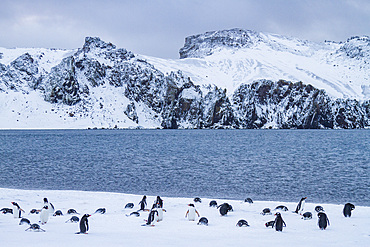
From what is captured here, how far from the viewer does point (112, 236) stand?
18344 mm

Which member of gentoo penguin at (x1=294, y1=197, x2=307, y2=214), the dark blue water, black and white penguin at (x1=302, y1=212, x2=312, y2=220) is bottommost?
black and white penguin at (x1=302, y1=212, x2=312, y2=220)

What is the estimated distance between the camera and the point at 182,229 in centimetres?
2048

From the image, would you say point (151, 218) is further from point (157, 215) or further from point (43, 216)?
point (43, 216)

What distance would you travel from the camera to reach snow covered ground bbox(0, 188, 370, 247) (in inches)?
676

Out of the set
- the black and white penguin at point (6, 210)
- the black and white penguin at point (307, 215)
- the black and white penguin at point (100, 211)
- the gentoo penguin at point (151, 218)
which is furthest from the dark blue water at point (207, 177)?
the black and white penguin at point (6, 210)

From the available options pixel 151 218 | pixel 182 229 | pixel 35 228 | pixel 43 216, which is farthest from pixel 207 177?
pixel 35 228

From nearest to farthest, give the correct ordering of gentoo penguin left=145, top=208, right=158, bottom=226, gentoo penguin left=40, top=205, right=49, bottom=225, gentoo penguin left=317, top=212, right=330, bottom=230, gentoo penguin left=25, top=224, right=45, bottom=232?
1. gentoo penguin left=25, top=224, right=45, bottom=232
2. gentoo penguin left=317, top=212, right=330, bottom=230
3. gentoo penguin left=145, top=208, right=158, bottom=226
4. gentoo penguin left=40, top=205, right=49, bottom=225

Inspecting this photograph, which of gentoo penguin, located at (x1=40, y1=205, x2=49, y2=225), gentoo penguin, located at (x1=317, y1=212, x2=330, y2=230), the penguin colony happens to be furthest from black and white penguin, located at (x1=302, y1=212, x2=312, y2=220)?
gentoo penguin, located at (x1=40, y1=205, x2=49, y2=225)

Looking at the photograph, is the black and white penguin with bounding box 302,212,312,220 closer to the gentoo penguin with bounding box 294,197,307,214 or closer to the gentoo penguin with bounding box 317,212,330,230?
the gentoo penguin with bounding box 294,197,307,214

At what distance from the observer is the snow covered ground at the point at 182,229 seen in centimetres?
1717

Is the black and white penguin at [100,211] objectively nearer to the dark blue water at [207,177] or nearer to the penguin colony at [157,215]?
the penguin colony at [157,215]

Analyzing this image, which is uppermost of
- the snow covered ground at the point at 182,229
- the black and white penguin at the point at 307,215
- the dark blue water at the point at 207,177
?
the dark blue water at the point at 207,177

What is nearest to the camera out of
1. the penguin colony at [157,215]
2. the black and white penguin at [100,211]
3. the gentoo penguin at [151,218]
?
the penguin colony at [157,215]

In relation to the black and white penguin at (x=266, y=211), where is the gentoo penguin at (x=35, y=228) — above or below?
below
